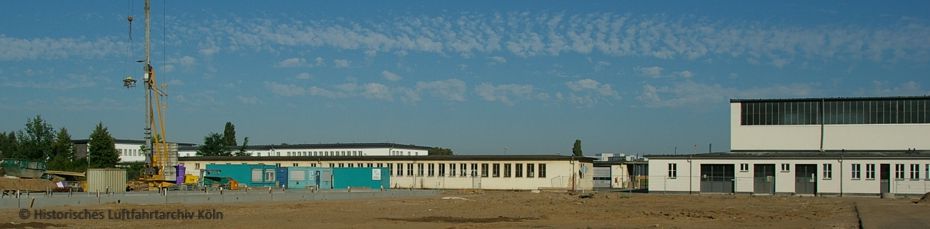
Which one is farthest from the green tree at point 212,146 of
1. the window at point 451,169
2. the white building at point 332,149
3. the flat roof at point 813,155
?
the flat roof at point 813,155

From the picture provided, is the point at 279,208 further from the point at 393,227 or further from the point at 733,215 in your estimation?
the point at 733,215

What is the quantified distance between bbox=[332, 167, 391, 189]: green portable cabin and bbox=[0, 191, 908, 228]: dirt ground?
993 inches

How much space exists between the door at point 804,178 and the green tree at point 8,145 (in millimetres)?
108708

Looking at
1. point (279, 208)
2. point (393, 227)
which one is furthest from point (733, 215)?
point (279, 208)

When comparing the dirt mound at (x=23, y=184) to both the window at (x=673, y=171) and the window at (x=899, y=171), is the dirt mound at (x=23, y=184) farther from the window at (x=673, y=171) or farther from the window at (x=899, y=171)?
the window at (x=899, y=171)

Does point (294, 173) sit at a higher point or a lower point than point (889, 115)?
lower

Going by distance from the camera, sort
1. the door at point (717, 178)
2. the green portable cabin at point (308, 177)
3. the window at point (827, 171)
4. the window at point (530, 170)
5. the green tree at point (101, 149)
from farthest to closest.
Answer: the green tree at point (101, 149), the window at point (530, 170), the green portable cabin at point (308, 177), the door at point (717, 178), the window at point (827, 171)

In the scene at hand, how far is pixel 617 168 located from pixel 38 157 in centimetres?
7866

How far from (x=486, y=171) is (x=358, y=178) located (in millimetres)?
13424

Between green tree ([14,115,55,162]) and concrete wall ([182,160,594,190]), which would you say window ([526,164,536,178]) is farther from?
green tree ([14,115,55,162])

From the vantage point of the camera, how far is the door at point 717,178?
231ft

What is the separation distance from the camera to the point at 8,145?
150375 millimetres

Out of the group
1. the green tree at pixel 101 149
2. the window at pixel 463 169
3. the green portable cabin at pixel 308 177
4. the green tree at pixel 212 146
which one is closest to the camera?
the green portable cabin at pixel 308 177

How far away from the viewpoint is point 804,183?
67.9 m
